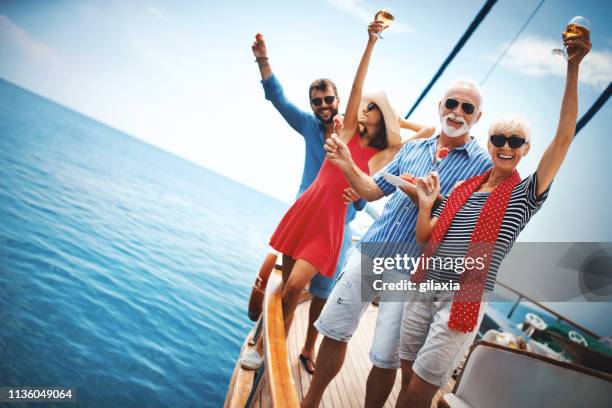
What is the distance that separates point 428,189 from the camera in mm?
1470

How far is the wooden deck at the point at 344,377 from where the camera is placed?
236 cm

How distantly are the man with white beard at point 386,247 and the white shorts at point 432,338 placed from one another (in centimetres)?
10

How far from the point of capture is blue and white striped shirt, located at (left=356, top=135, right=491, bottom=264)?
63.8 inches

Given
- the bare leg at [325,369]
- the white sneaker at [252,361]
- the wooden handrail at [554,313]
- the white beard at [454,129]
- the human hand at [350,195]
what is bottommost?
the white sneaker at [252,361]

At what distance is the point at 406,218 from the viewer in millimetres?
1656

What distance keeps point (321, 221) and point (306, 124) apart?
3.27ft

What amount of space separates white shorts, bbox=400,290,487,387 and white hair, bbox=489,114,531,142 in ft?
2.46

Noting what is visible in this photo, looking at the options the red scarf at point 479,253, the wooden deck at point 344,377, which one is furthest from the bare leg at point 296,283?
the red scarf at point 479,253

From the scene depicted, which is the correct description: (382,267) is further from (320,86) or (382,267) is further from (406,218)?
(320,86)

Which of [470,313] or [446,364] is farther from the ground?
[470,313]

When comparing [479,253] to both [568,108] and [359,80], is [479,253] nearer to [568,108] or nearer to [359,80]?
[568,108]

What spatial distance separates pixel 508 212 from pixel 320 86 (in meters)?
1.53

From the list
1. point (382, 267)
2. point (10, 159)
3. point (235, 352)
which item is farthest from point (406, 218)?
point (10, 159)

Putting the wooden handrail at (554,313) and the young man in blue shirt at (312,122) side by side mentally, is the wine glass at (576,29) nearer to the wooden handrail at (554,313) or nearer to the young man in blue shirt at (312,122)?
the young man in blue shirt at (312,122)
